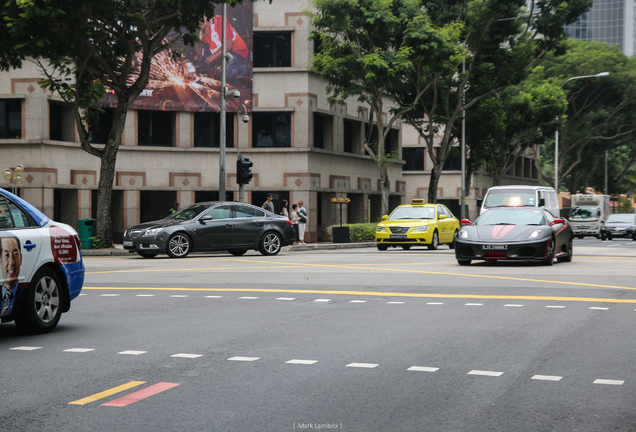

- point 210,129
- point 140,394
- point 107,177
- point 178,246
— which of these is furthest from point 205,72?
point 140,394

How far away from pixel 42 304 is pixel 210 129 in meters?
29.7

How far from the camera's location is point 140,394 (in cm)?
551

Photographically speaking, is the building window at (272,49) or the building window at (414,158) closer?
the building window at (272,49)

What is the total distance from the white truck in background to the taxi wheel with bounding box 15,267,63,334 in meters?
44.6

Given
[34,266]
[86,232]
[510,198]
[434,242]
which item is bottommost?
[434,242]

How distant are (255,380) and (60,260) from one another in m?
3.38

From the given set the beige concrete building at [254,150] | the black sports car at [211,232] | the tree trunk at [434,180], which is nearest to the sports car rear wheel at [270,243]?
the black sports car at [211,232]

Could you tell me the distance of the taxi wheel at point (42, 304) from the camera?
316 inches

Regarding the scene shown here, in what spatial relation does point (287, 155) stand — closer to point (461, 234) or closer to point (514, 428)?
point (461, 234)

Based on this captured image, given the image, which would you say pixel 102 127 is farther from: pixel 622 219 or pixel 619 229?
pixel 622 219

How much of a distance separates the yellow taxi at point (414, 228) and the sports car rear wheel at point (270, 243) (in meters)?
4.09

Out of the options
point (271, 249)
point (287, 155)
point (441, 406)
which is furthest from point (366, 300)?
point (287, 155)

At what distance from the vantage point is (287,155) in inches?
1480

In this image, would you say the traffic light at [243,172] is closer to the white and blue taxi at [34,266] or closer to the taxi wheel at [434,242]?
the taxi wheel at [434,242]
